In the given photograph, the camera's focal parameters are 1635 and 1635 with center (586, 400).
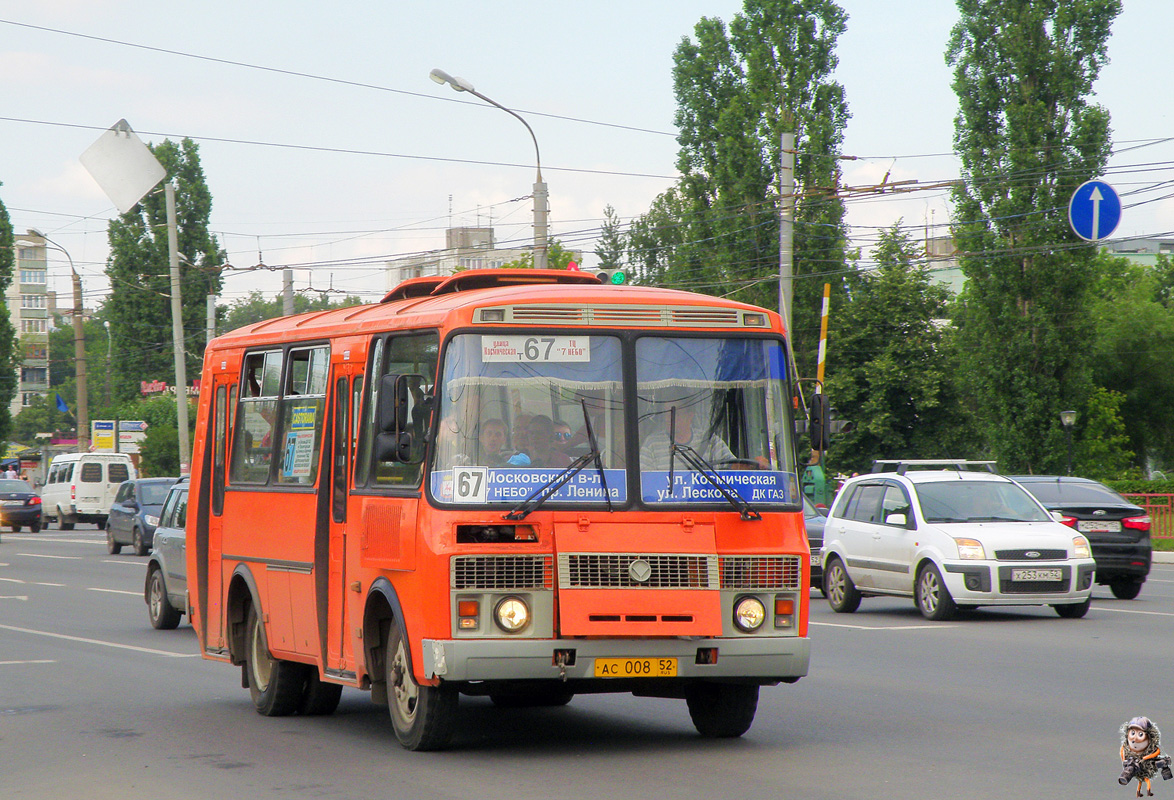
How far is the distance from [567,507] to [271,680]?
3.38 meters

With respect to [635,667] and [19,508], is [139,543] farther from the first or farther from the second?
[635,667]

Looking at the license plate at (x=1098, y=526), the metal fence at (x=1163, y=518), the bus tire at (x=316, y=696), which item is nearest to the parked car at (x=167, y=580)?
the bus tire at (x=316, y=696)

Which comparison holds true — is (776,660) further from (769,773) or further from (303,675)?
(303,675)

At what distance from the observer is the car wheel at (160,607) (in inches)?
719

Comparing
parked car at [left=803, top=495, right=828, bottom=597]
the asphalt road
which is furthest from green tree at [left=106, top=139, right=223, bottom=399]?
the asphalt road

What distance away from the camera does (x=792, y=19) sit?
48594 millimetres

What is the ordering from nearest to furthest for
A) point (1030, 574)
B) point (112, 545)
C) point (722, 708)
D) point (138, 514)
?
point (722, 708) → point (1030, 574) → point (138, 514) → point (112, 545)

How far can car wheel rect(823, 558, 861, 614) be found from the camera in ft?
64.7

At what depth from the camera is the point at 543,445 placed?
8742 mm

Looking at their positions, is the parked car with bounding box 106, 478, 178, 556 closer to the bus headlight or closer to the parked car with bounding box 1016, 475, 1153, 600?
the parked car with bounding box 1016, 475, 1153, 600

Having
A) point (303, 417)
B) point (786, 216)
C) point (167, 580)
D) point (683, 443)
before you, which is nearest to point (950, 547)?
point (167, 580)

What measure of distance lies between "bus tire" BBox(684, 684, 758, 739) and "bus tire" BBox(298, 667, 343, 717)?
2704 mm

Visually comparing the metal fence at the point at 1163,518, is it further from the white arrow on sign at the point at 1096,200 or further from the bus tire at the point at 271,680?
the bus tire at the point at 271,680

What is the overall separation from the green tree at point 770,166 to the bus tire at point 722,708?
36604 mm
